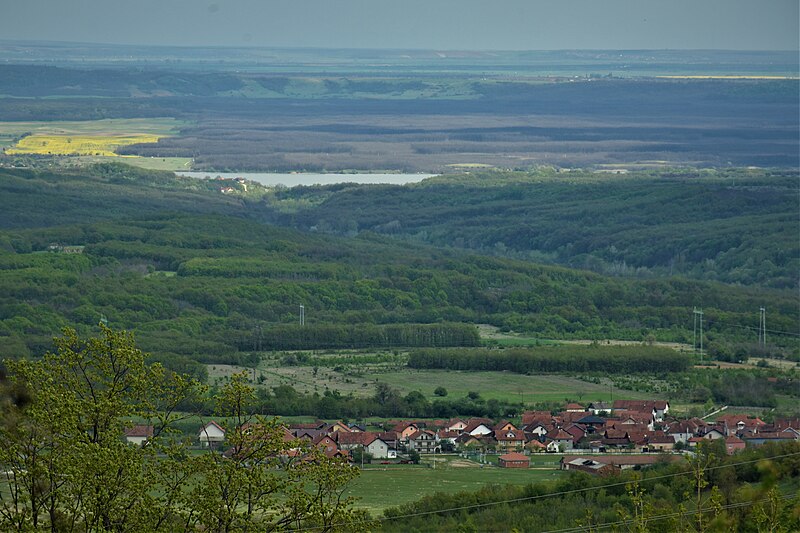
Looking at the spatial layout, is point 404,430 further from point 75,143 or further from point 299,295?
point 75,143

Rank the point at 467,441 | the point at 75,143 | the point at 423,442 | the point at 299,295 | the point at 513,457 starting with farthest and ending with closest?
the point at 75,143 → the point at 299,295 → the point at 467,441 → the point at 423,442 → the point at 513,457

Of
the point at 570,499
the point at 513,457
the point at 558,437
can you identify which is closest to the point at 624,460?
the point at 513,457

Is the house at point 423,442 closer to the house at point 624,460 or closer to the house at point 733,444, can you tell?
the house at point 624,460

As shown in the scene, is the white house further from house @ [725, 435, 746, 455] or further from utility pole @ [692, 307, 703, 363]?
utility pole @ [692, 307, 703, 363]

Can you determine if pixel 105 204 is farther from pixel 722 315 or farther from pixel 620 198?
pixel 722 315

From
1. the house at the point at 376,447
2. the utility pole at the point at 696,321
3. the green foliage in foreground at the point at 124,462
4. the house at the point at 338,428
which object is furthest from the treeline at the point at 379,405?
the green foliage in foreground at the point at 124,462

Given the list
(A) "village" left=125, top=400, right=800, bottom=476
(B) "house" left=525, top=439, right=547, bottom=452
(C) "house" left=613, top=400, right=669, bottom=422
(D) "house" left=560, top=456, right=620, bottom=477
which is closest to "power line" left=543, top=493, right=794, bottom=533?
(D) "house" left=560, top=456, right=620, bottom=477
